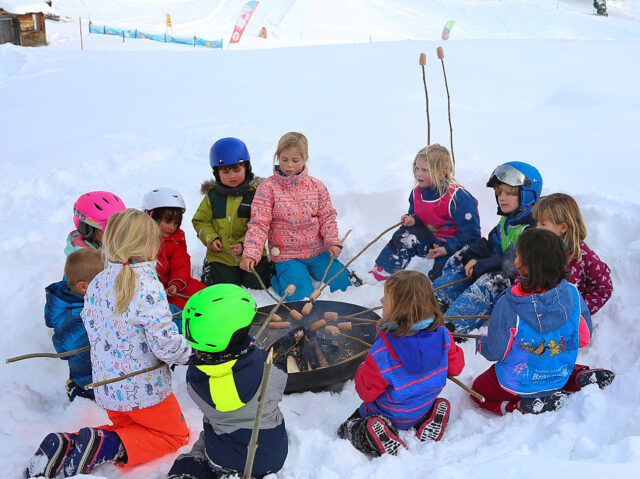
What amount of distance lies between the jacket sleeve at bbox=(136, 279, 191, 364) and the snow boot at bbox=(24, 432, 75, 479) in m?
0.56

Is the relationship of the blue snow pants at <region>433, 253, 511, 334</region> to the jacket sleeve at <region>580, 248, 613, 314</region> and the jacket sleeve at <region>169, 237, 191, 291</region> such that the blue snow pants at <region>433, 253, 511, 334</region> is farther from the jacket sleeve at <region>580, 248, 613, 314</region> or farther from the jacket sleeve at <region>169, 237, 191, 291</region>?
the jacket sleeve at <region>169, 237, 191, 291</region>

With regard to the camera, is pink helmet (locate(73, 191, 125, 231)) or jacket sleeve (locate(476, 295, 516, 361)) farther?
pink helmet (locate(73, 191, 125, 231))

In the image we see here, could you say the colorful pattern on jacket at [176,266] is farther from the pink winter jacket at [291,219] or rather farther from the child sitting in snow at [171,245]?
the pink winter jacket at [291,219]

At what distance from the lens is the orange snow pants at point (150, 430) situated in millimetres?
2613

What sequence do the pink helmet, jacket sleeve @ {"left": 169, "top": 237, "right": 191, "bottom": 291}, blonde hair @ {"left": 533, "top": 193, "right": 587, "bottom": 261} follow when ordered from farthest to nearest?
jacket sleeve @ {"left": 169, "top": 237, "right": 191, "bottom": 291}, the pink helmet, blonde hair @ {"left": 533, "top": 193, "right": 587, "bottom": 261}

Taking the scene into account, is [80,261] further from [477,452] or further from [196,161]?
[196,161]

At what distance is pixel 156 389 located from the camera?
2.68 metres

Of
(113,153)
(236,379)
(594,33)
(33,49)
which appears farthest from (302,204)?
(594,33)

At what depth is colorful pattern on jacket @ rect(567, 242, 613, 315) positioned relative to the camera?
10.8 feet

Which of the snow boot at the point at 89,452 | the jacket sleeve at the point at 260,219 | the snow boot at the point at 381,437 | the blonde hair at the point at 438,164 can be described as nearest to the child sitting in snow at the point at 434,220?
the blonde hair at the point at 438,164

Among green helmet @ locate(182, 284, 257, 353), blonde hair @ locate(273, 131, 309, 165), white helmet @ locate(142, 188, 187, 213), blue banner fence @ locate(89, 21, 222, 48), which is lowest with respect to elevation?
blue banner fence @ locate(89, 21, 222, 48)

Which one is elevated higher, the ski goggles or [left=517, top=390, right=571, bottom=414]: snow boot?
the ski goggles

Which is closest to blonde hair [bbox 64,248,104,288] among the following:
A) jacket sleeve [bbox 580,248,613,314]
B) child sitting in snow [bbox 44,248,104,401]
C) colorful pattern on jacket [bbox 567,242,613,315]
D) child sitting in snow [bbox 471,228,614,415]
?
child sitting in snow [bbox 44,248,104,401]

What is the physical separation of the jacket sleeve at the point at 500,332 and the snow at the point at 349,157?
320mm
